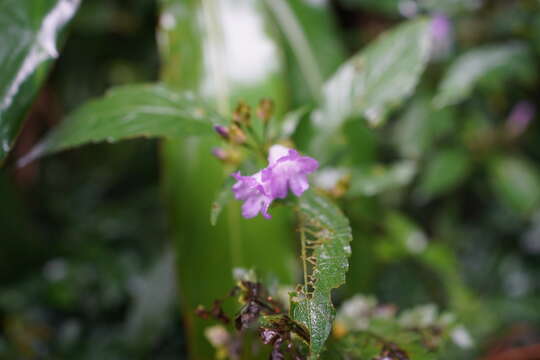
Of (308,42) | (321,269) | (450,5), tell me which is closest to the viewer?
(321,269)

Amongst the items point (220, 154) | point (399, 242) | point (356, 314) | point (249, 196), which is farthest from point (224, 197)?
point (399, 242)

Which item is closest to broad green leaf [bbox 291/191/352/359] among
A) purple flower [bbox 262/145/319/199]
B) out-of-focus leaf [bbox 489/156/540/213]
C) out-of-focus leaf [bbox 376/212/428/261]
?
purple flower [bbox 262/145/319/199]

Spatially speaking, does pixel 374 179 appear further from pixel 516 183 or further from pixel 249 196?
pixel 516 183

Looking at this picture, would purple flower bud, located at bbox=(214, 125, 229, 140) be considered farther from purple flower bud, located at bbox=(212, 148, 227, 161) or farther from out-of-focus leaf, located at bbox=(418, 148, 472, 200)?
out-of-focus leaf, located at bbox=(418, 148, 472, 200)

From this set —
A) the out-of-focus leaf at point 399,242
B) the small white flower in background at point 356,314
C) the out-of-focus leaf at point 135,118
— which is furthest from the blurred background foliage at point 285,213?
the out-of-focus leaf at point 135,118

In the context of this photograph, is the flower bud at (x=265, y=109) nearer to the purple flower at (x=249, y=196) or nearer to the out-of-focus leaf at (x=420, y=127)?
the purple flower at (x=249, y=196)
